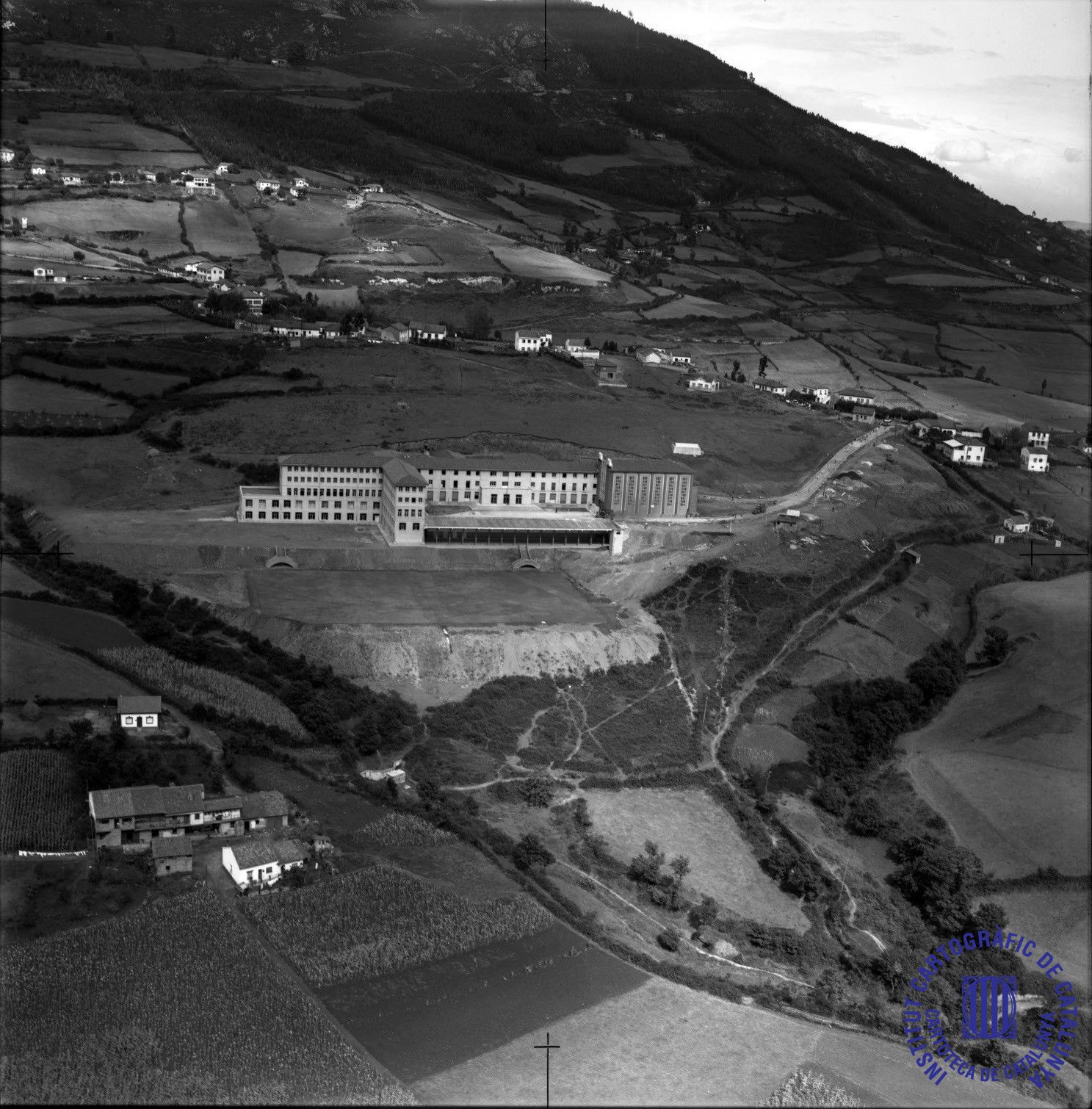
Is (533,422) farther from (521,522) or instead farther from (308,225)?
(308,225)

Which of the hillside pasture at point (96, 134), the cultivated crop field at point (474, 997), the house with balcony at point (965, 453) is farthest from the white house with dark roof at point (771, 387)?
the cultivated crop field at point (474, 997)

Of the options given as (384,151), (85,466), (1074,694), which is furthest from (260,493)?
(384,151)

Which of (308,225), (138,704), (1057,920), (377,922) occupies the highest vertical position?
(308,225)

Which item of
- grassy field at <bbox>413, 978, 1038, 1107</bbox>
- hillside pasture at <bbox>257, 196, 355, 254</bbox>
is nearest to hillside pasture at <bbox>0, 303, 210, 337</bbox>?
hillside pasture at <bbox>257, 196, 355, 254</bbox>

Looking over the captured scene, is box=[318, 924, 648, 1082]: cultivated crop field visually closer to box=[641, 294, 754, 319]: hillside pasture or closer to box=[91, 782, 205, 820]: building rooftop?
box=[91, 782, 205, 820]: building rooftop

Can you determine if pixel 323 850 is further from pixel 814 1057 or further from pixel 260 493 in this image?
pixel 260 493

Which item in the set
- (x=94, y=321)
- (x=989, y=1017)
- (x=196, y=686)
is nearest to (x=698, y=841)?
(x=989, y=1017)
